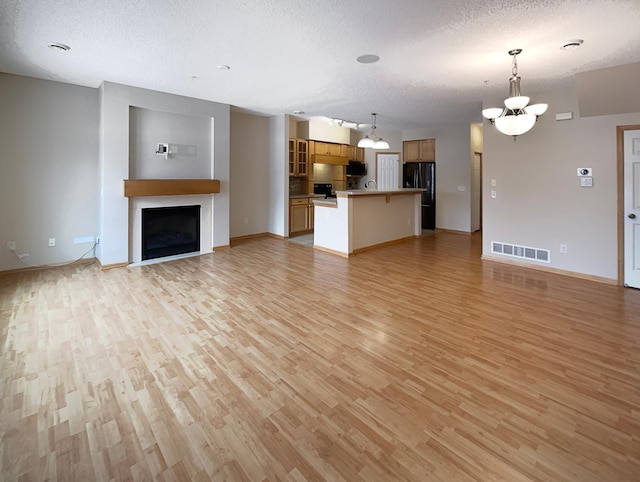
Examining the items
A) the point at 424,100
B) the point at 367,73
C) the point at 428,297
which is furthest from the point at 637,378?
the point at 424,100

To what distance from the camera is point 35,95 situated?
469 cm

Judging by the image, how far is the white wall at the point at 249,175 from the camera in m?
7.19

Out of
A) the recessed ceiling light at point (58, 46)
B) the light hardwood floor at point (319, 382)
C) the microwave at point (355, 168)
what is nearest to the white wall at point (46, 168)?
the light hardwood floor at point (319, 382)

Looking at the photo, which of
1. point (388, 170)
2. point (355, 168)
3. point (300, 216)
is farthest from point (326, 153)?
point (388, 170)

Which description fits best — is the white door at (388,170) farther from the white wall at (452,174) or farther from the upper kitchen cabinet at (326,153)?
the upper kitchen cabinet at (326,153)

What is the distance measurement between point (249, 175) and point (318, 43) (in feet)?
14.7

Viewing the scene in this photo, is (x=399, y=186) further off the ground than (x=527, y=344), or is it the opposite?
(x=399, y=186)

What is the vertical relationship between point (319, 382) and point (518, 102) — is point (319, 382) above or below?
below

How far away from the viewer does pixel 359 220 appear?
6121mm

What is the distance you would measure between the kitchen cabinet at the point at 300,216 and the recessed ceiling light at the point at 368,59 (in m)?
4.33

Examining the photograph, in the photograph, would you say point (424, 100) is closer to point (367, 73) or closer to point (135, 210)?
point (367, 73)

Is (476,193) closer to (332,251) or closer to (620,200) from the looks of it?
(620,200)

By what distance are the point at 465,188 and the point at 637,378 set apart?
654cm

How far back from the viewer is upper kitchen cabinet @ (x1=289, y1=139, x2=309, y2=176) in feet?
26.0
